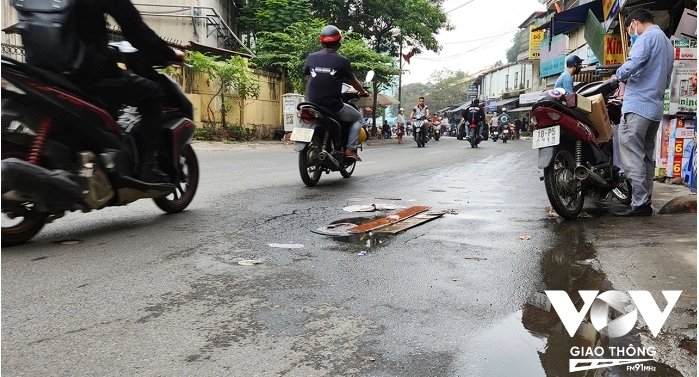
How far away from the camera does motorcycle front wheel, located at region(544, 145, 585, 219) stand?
506 centimetres

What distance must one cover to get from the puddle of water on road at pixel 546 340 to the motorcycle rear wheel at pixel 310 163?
403cm

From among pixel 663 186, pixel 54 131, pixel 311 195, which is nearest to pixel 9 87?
pixel 54 131

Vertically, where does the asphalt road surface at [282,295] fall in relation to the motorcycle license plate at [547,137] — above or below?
below

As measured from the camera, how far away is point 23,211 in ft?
12.2

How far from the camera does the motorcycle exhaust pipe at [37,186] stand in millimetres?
3428

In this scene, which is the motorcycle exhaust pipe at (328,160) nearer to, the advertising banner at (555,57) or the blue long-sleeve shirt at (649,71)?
the blue long-sleeve shirt at (649,71)

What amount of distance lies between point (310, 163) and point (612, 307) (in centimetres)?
467

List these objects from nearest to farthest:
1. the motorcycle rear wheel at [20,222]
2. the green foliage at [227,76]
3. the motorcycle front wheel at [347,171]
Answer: the motorcycle rear wheel at [20,222], the motorcycle front wheel at [347,171], the green foliage at [227,76]

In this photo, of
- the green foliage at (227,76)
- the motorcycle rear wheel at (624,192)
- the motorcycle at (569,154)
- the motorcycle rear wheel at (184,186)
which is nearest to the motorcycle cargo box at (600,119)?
the motorcycle at (569,154)

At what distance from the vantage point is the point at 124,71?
4.14 metres

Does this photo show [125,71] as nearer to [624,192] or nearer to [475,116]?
[624,192]

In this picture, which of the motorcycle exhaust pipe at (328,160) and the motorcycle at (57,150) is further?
the motorcycle exhaust pipe at (328,160)

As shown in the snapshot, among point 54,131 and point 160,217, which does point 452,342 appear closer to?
point 54,131

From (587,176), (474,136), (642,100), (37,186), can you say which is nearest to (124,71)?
(37,186)
